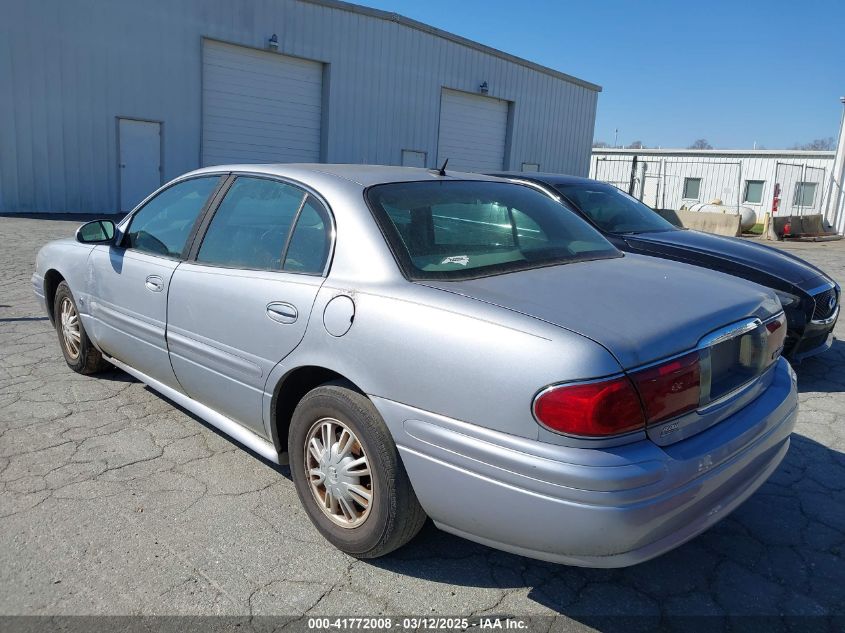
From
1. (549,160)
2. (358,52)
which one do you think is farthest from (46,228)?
(549,160)

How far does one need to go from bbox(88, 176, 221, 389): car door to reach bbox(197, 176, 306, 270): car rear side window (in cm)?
21

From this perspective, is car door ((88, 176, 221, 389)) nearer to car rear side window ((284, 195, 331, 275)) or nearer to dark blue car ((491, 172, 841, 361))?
car rear side window ((284, 195, 331, 275))

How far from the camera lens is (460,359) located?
87.4 inches

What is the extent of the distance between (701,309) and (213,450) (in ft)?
8.42

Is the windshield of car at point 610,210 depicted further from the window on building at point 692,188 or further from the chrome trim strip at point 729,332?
the window on building at point 692,188

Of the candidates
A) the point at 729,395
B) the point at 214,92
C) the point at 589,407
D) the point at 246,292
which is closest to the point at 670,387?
the point at 589,407

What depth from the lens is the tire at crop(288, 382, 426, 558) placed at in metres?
2.46

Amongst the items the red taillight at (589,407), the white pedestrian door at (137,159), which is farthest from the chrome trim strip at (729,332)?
the white pedestrian door at (137,159)

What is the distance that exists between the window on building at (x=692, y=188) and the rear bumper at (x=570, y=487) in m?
34.7

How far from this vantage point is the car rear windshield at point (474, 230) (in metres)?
2.73

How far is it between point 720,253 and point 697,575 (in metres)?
3.40

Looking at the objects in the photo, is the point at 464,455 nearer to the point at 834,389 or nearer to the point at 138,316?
the point at 138,316

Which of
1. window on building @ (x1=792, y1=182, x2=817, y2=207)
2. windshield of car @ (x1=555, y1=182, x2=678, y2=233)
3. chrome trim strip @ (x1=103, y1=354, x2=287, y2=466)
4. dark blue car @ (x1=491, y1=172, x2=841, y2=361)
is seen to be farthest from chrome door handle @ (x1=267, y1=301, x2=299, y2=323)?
window on building @ (x1=792, y1=182, x2=817, y2=207)

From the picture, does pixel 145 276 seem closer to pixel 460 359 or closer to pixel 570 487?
pixel 460 359
